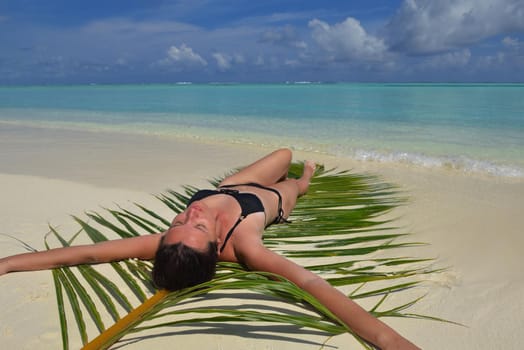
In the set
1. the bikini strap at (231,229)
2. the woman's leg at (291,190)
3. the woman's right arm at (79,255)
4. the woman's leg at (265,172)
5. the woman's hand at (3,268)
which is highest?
the woman's leg at (265,172)

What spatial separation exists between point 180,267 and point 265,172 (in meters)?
1.62

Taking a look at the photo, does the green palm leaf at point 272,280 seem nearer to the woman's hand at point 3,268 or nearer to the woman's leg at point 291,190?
the woman's leg at point 291,190

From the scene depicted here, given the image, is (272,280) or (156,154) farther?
(156,154)

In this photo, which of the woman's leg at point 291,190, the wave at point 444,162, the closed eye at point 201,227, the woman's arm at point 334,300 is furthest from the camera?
the wave at point 444,162

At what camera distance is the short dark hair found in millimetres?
1869

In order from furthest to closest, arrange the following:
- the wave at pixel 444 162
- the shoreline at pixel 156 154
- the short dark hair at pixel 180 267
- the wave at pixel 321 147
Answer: the wave at pixel 321 147, the wave at pixel 444 162, the shoreline at pixel 156 154, the short dark hair at pixel 180 267

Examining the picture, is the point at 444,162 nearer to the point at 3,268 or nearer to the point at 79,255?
the point at 79,255

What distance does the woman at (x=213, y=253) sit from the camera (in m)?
1.66

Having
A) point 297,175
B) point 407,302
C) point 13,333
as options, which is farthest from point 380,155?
point 13,333

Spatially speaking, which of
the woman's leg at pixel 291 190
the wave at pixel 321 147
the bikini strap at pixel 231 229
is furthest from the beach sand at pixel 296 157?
the woman's leg at pixel 291 190

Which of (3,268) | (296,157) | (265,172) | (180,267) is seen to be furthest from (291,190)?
(296,157)

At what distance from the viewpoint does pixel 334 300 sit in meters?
1.70

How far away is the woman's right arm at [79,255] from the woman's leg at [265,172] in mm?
1001

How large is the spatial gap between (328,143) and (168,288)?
261 inches
